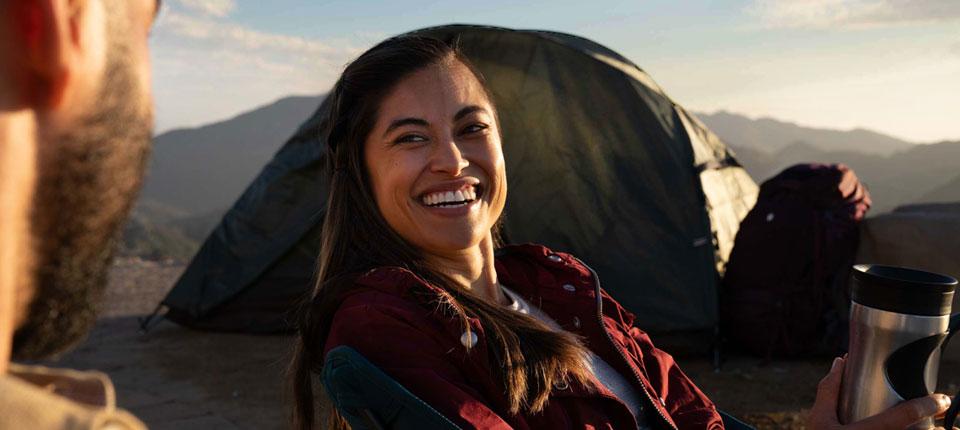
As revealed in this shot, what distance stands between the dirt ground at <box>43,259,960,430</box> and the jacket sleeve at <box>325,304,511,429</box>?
2505mm

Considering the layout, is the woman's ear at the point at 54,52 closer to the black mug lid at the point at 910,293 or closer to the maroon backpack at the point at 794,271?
the black mug lid at the point at 910,293

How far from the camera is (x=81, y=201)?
2.78 feet

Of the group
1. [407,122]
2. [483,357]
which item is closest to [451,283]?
[483,357]

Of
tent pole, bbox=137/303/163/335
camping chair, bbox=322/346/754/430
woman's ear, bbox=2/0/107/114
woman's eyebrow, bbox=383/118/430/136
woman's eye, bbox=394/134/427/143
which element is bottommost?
tent pole, bbox=137/303/163/335

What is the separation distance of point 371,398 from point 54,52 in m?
0.86

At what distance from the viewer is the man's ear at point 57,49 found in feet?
2.47

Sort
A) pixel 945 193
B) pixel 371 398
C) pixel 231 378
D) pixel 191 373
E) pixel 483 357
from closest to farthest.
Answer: pixel 371 398 → pixel 483 357 → pixel 231 378 → pixel 191 373 → pixel 945 193

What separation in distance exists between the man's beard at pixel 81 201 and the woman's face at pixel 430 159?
3.27ft

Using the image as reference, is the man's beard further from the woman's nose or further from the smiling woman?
the woman's nose

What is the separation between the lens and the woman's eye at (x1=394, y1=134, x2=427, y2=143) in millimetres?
1913

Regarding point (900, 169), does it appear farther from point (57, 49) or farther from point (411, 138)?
point (57, 49)

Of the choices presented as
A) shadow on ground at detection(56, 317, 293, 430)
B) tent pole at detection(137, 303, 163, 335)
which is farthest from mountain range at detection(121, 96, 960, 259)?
shadow on ground at detection(56, 317, 293, 430)

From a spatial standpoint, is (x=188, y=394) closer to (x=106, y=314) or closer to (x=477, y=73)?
(x=106, y=314)

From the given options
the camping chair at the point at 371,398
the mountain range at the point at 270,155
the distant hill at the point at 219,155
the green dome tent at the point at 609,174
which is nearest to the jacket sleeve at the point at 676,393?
the camping chair at the point at 371,398
